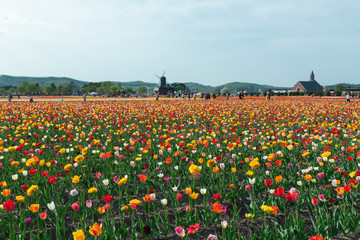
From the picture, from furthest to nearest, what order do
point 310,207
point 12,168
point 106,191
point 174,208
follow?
1. point 12,168
2. point 106,191
3. point 174,208
4. point 310,207

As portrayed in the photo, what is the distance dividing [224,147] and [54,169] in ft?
13.8

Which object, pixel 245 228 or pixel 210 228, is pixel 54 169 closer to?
pixel 210 228

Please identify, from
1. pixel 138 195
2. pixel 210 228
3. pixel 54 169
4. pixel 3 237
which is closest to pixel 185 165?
pixel 138 195

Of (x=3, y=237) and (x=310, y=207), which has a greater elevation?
(x=310, y=207)

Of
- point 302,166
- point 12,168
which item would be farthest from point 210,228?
point 12,168

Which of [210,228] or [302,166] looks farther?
[302,166]

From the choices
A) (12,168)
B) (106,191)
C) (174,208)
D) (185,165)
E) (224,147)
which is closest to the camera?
(174,208)

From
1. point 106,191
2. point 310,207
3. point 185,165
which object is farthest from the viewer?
point 185,165

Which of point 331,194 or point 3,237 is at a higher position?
point 331,194

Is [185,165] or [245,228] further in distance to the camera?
[185,165]

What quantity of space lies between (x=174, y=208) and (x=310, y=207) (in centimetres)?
201

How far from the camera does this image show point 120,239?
3.10m

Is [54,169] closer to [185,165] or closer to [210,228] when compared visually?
[185,165]

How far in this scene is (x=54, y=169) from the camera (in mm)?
5898
